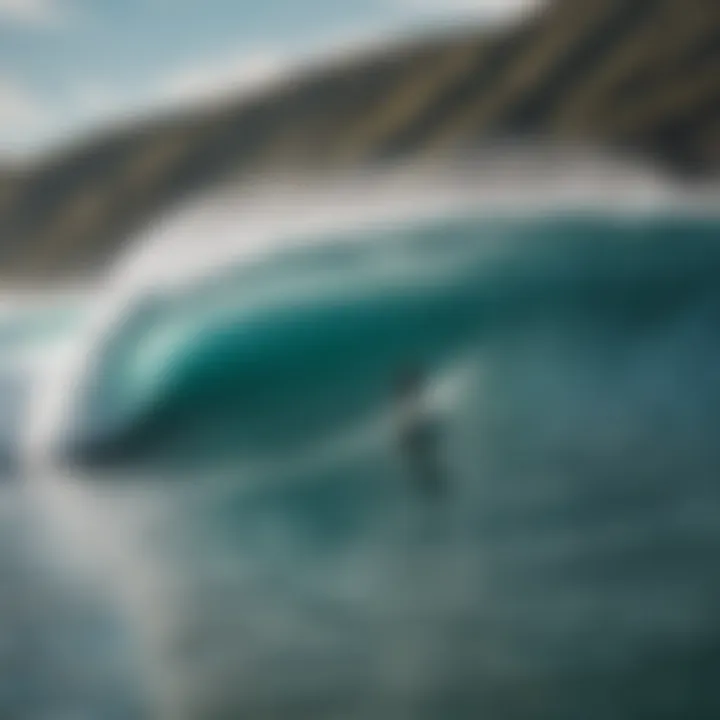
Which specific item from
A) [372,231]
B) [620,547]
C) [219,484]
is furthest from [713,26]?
Result: [219,484]

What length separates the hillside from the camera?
2.33 m

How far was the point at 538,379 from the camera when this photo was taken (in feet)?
Result: 7.31

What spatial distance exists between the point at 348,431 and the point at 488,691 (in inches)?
32.5

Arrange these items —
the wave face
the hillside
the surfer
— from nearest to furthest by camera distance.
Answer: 1. the wave face
2. the surfer
3. the hillside

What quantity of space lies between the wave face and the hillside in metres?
0.20

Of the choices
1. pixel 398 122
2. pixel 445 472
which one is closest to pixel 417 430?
pixel 445 472

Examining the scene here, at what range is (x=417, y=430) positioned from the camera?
6.91 feet

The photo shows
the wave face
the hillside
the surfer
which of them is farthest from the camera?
the hillside

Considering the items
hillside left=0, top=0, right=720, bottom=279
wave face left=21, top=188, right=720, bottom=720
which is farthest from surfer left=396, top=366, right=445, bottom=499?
hillside left=0, top=0, right=720, bottom=279

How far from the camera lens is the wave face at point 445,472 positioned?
1.55m

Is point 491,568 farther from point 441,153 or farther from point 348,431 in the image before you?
point 441,153

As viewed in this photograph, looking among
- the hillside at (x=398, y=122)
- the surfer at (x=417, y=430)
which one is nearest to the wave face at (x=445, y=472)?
the surfer at (x=417, y=430)

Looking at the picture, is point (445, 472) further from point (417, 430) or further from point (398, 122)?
point (398, 122)

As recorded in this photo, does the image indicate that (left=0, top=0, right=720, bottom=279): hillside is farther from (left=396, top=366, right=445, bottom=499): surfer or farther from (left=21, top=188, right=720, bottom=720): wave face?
(left=396, top=366, right=445, bottom=499): surfer
